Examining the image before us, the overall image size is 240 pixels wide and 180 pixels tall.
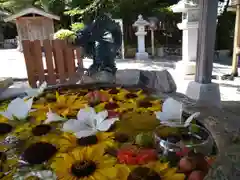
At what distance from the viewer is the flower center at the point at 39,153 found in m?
0.58

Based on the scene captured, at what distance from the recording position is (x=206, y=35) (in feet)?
9.35

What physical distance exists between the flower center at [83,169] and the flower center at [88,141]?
0.30 feet

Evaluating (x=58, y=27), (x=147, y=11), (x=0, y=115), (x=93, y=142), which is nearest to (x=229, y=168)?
(x=93, y=142)

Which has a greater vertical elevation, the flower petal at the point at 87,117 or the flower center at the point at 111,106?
Answer: the flower petal at the point at 87,117

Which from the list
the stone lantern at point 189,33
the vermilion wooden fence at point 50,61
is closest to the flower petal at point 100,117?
the vermilion wooden fence at point 50,61

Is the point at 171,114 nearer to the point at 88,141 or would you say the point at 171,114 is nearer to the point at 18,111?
the point at 88,141

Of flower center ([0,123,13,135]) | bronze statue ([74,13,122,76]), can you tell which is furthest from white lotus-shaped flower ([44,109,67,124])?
bronze statue ([74,13,122,76])

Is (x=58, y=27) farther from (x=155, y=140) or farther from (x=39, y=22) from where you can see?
(x=155, y=140)

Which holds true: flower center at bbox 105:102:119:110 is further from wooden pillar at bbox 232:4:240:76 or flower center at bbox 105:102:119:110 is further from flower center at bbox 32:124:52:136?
wooden pillar at bbox 232:4:240:76

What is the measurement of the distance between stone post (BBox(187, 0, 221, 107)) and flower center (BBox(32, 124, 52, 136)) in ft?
6.95

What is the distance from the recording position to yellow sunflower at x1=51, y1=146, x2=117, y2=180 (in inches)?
20.2

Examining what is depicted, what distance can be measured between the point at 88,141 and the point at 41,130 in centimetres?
17

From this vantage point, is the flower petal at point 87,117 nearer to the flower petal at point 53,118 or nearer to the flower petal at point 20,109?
the flower petal at point 53,118

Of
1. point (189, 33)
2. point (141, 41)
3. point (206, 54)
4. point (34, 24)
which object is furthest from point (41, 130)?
point (34, 24)
